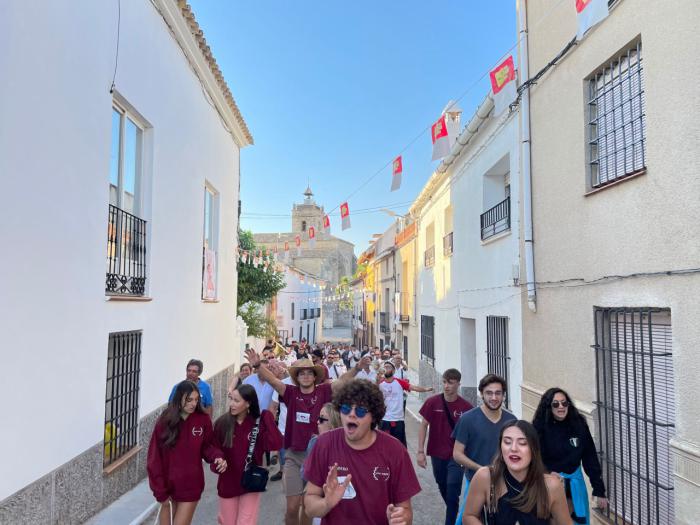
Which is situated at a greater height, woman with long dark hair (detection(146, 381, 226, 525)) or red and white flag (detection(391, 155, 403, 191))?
red and white flag (detection(391, 155, 403, 191))

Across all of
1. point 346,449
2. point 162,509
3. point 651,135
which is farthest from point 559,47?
point 162,509

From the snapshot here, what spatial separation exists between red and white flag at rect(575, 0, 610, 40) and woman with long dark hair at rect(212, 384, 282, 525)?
4205 mm

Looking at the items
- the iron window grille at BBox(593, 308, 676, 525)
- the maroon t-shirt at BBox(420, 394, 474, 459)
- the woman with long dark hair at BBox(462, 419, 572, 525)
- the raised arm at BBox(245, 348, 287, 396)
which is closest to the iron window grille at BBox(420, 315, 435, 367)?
the maroon t-shirt at BBox(420, 394, 474, 459)

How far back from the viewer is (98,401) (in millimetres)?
5914

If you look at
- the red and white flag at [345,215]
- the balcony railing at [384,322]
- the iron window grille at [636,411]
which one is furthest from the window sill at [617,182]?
the balcony railing at [384,322]

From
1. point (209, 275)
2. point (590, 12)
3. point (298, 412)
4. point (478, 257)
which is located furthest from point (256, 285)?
point (590, 12)

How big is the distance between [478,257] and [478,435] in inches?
237

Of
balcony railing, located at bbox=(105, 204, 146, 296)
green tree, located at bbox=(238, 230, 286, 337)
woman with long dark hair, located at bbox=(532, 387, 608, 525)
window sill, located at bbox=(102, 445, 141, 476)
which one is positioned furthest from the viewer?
green tree, located at bbox=(238, 230, 286, 337)

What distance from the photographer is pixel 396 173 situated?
35.3 feet

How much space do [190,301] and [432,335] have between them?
766 cm

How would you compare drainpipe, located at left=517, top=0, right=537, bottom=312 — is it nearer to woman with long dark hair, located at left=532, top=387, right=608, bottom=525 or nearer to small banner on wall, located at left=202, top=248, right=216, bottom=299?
woman with long dark hair, located at left=532, top=387, right=608, bottom=525

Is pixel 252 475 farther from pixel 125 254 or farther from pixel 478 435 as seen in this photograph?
pixel 125 254

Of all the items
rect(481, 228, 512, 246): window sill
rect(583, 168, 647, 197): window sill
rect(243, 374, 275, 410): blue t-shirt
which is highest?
rect(583, 168, 647, 197): window sill

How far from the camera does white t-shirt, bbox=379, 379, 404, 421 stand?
7.81 m
